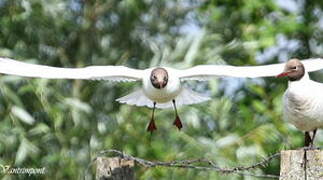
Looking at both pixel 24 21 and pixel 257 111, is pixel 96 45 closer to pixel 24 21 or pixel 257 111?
pixel 24 21

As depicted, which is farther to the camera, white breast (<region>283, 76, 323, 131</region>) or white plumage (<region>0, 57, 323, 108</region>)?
white plumage (<region>0, 57, 323, 108</region>)

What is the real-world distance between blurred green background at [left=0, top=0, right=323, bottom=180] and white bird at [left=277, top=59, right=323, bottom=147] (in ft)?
4.52

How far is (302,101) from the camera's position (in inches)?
156

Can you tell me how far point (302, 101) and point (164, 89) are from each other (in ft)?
2.69

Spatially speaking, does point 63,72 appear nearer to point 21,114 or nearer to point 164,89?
point 164,89

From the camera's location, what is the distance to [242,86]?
21.1ft

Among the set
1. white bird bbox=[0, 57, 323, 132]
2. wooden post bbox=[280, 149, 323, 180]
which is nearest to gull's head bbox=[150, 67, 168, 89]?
white bird bbox=[0, 57, 323, 132]

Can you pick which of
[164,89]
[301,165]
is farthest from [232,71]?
[301,165]

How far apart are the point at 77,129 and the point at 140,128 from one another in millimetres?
415

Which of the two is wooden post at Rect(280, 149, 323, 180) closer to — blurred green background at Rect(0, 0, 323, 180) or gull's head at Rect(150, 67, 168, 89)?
gull's head at Rect(150, 67, 168, 89)

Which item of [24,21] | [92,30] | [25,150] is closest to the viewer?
[25,150]

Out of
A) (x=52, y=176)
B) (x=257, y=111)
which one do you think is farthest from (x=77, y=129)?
(x=257, y=111)

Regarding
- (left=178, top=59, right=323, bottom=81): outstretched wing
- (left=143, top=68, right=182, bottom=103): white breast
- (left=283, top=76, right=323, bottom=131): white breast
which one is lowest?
(left=283, top=76, right=323, bottom=131): white breast

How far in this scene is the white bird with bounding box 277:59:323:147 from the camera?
12.9 feet
